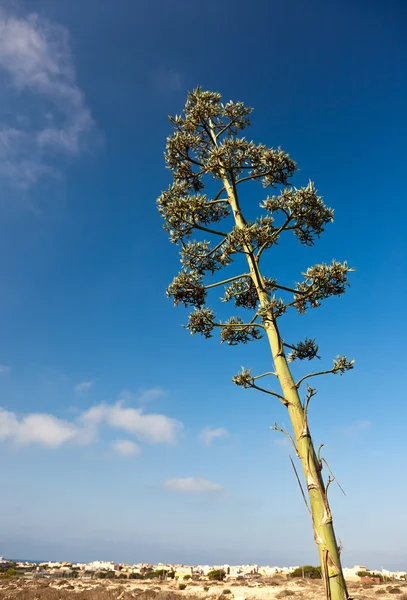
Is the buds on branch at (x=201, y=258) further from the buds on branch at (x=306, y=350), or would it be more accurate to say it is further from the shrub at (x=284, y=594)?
the shrub at (x=284, y=594)

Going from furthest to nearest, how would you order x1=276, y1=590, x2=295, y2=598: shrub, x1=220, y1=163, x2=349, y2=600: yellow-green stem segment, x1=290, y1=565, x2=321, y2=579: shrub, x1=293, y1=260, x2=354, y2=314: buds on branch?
x1=290, y1=565, x2=321, y2=579: shrub
x1=276, y1=590, x2=295, y2=598: shrub
x1=293, y1=260, x2=354, y2=314: buds on branch
x1=220, y1=163, x2=349, y2=600: yellow-green stem segment

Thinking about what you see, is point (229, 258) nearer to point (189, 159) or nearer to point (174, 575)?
point (189, 159)

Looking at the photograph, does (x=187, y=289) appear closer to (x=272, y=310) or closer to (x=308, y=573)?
(x=272, y=310)

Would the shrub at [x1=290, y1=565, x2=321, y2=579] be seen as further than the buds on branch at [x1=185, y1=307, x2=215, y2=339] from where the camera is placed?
Yes

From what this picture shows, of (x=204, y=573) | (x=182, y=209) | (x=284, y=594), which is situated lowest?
(x=204, y=573)

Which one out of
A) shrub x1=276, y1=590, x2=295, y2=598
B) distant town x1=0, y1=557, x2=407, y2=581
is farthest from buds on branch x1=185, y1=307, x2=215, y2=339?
distant town x1=0, y1=557, x2=407, y2=581

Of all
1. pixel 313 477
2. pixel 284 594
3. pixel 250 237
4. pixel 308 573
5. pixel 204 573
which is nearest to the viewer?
pixel 313 477

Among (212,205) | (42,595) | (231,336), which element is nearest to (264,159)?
(212,205)

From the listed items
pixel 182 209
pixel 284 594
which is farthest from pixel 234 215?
pixel 284 594

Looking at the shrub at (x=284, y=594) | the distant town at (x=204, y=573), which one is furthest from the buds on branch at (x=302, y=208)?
the distant town at (x=204, y=573)

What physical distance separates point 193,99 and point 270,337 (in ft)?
20.4

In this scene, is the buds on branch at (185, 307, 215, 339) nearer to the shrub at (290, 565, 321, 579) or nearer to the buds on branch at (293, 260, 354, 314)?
the buds on branch at (293, 260, 354, 314)

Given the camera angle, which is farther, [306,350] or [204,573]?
[204,573]

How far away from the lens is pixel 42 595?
24.4 metres
